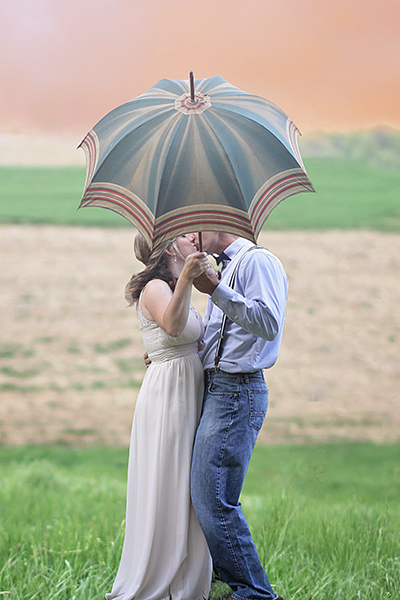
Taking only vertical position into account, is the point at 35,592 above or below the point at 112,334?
below

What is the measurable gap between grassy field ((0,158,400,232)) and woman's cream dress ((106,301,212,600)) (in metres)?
5.40

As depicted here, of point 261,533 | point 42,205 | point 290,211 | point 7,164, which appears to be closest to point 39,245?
point 42,205

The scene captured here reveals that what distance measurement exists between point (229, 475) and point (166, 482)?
0.28 m

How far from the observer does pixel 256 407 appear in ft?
6.20

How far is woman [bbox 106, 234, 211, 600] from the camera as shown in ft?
6.60

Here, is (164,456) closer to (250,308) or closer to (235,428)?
(235,428)

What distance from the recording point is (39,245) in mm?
7125

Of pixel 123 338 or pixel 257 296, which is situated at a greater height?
pixel 123 338

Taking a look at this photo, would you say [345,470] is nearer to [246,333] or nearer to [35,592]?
[35,592]

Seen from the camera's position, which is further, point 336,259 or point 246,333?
point 336,259

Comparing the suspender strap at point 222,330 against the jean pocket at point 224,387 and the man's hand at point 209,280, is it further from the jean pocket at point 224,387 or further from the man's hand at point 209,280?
the man's hand at point 209,280

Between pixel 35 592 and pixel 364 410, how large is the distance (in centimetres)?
458

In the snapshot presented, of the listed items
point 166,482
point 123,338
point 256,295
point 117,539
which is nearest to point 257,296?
point 256,295

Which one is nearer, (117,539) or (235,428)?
(235,428)
